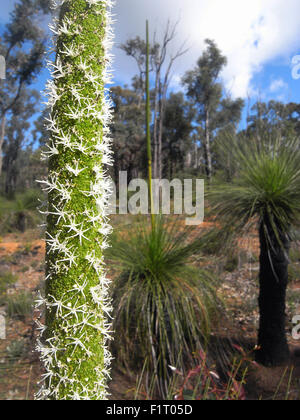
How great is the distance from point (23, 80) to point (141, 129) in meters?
7.09

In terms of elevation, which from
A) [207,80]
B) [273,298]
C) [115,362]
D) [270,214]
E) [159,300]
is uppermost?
[207,80]

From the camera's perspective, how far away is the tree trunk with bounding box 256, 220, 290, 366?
115 inches

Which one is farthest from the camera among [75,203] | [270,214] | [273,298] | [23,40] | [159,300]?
[23,40]

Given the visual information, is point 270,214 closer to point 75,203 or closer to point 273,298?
Result: point 273,298

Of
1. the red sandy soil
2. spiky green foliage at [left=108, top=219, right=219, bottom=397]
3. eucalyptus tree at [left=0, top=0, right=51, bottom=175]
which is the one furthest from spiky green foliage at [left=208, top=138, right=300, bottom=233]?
eucalyptus tree at [left=0, top=0, right=51, bottom=175]

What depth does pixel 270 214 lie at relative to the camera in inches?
108

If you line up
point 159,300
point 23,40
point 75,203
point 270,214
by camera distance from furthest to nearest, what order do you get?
1. point 23,40
2. point 270,214
3. point 159,300
4. point 75,203

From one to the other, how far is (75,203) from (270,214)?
233cm

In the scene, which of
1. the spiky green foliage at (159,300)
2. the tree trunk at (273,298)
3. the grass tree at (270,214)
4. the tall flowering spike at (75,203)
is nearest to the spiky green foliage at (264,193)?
the grass tree at (270,214)

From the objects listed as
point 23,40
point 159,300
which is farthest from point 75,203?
point 23,40

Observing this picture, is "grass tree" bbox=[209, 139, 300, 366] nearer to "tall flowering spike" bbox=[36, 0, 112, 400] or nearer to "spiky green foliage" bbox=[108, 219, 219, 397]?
"spiky green foliage" bbox=[108, 219, 219, 397]

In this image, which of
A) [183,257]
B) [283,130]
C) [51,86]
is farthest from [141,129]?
[51,86]

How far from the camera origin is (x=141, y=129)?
17.1m
